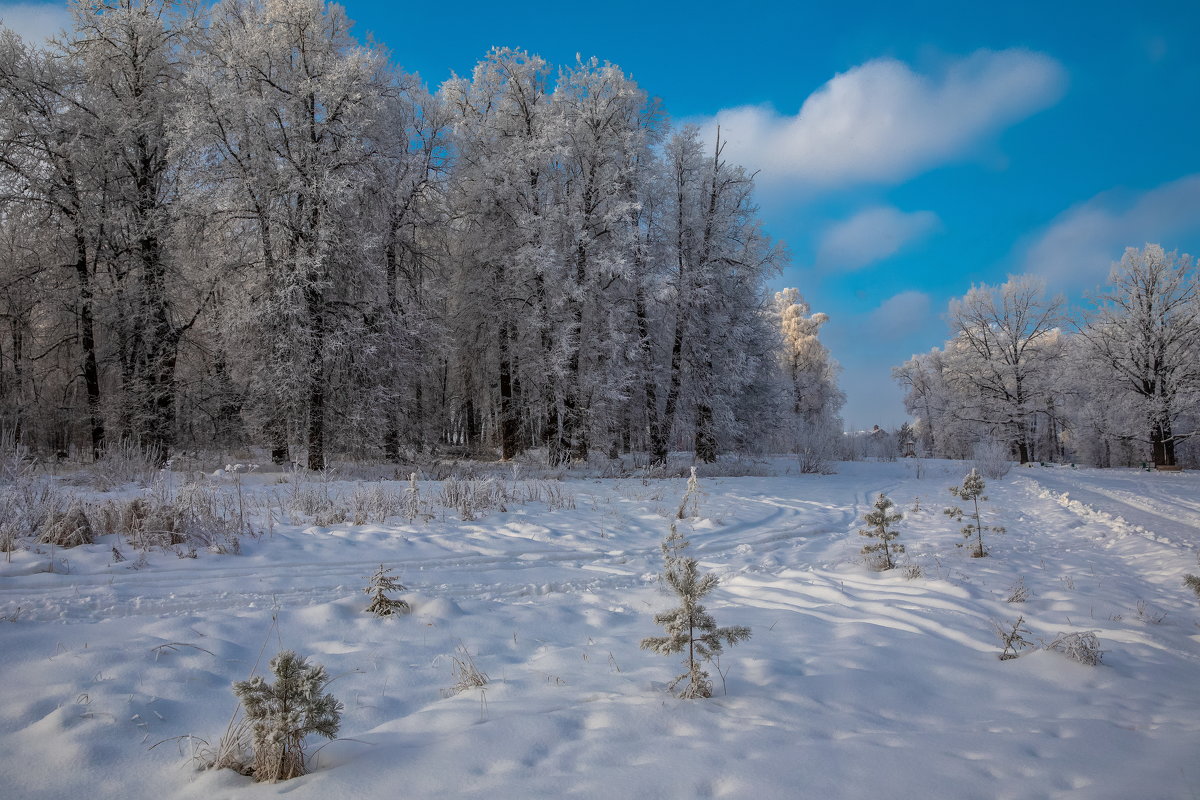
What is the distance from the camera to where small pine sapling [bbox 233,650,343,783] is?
7.39ft

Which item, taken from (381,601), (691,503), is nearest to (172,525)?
(381,601)

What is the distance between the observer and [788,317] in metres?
43.5

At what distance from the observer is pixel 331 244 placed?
14719mm

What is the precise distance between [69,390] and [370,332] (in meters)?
11.6

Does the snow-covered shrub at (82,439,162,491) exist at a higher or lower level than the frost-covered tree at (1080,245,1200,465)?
lower

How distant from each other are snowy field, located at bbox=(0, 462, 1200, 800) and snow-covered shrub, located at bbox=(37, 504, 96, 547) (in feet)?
1.05

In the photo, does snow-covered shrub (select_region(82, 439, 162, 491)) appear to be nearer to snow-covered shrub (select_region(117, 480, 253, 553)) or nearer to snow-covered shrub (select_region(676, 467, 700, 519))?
snow-covered shrub (select_region(117, 480, 253, 553))

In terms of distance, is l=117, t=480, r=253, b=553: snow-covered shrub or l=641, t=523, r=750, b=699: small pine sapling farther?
l=117, t=480, r=253, b=553: snow-covered shrub

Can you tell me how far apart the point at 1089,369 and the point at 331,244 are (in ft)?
110

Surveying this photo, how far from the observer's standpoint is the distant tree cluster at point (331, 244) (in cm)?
1486

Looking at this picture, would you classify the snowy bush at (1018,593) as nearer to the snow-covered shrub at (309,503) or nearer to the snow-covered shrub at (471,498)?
the snow-covered shrub at (471,498)

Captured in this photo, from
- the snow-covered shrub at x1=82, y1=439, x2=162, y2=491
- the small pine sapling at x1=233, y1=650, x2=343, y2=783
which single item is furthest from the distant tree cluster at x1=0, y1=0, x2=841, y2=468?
the small pine sapling at x1=233, y1=650, x2=343, y2=783

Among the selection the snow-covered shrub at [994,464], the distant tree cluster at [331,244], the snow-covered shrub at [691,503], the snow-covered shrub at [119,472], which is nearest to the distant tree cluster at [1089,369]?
the snow-covered shrub at [994,464]

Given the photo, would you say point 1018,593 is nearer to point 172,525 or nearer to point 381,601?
point 381,601
